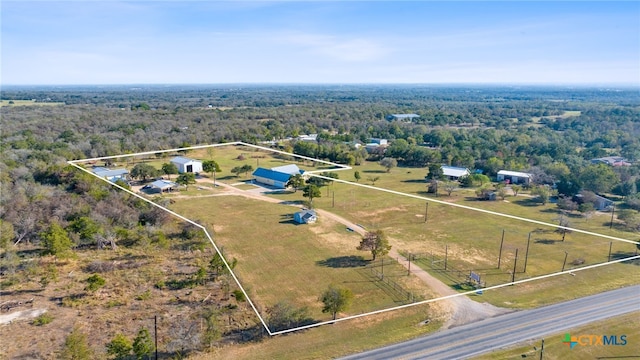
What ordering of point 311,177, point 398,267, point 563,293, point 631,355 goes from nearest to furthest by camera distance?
point 631,355 < point 563,293 < point 398,267 < point 311,177

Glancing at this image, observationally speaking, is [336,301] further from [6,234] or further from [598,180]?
[598,180]

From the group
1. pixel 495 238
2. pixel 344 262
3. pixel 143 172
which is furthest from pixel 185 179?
pixel 495 238

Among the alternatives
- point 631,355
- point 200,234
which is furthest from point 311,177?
point 631,355

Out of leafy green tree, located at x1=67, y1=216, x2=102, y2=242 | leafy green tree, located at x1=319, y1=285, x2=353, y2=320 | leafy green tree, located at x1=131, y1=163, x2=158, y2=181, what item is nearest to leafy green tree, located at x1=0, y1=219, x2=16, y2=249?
leafy green tree, located at x1=67, y1=216, x2=102, y2=242

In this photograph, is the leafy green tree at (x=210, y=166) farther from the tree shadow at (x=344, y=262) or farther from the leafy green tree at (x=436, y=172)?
the leafy green tree at (x=436, y=172)

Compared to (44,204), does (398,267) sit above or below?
below

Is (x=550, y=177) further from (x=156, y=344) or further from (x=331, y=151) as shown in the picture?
(x=156, y=344)
